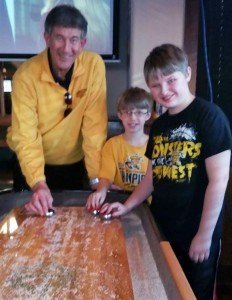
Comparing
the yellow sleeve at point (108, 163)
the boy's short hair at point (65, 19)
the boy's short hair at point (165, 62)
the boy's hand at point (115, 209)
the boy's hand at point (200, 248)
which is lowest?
the boy's hand at point (200, 248)

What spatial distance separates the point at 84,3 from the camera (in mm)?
2910

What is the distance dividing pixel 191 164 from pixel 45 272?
57 centimetres

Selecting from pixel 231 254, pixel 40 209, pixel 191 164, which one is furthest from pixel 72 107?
pixel 231 254

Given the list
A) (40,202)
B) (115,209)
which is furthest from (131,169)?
(40,202)

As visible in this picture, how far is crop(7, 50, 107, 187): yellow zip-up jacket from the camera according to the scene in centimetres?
165

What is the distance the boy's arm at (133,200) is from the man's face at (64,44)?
542 mm

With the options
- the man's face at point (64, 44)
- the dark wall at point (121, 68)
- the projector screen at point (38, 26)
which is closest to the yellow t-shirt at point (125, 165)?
the man's face at point (64, 44)

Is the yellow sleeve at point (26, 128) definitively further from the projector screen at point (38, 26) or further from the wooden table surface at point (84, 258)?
the projector screen at point (38, 26)

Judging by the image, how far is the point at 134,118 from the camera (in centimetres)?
177

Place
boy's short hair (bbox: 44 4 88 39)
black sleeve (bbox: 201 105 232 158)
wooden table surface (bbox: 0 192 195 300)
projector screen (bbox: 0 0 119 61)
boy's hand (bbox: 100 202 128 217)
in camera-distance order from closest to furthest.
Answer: wooden table surface (bbox: 0 192 195 300)
black sleeve (bbox: 201 105 232 158)
boy's hand (bbox: 100 202 128 217)
boy's short hair (bbox: 44 4 88 39)
projector screen (bbox: 0 0 119 61)

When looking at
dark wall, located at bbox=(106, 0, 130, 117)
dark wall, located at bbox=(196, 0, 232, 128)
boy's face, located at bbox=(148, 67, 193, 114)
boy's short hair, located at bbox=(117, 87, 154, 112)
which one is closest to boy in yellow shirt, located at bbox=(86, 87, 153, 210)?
boy's short hair, located at bbox=(117, 87, 154, 112)

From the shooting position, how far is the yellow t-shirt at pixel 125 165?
1.75 m

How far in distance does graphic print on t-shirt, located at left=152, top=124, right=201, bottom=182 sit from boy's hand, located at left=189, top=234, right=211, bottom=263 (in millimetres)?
194

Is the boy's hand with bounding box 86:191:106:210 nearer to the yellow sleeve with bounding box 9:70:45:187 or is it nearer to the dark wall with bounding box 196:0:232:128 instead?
the yellow sleeve with bounding box 9:70:45:187
